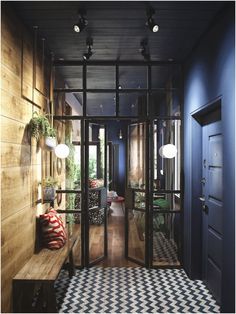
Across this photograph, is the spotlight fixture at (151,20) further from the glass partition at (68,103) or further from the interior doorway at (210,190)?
the glass partition at (68,103)

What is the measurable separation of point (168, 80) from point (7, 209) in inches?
121

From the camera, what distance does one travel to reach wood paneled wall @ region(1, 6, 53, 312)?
2.51 m

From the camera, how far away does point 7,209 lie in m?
2.56

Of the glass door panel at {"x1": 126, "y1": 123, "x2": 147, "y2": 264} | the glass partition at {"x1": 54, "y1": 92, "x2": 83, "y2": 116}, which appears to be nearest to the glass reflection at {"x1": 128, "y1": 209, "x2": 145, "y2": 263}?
the glass door panel at {"x1": 126, "y1": 123, "x2": 147, "y2": 264}

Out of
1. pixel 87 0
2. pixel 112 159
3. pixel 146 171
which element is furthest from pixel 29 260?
pixel 112 159

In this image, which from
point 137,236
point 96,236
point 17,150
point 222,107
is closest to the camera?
point 222,107

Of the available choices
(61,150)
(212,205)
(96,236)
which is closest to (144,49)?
(61,150)

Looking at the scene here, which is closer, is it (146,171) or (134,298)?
(134,298)

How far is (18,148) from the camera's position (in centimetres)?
284

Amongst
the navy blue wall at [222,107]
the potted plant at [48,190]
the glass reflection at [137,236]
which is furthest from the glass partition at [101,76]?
the glass reflection at [137,236]

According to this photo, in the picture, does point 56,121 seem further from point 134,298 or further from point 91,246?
point 134,298

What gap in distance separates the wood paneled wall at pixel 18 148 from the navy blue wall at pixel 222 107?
1.94 metres

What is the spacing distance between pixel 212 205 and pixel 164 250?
168 centimetres

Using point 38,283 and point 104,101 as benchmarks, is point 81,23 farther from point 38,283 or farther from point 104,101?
point 104,101
